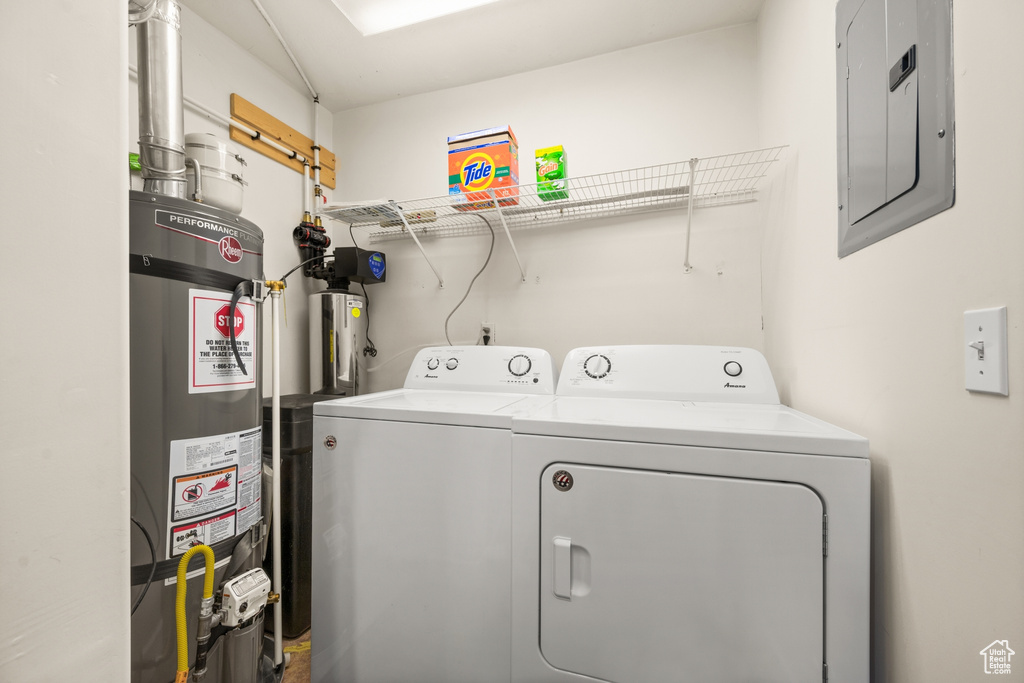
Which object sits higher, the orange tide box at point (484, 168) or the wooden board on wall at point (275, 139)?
the wooden board on wall at point (275, 139)

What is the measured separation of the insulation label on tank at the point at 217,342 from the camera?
0.98 meters

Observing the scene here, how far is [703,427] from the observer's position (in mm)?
832

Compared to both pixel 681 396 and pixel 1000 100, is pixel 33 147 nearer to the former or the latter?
pixel 1000 100

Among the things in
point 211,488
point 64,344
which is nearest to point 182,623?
point 211,488

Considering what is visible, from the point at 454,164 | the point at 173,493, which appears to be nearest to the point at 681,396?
the point at 454,164

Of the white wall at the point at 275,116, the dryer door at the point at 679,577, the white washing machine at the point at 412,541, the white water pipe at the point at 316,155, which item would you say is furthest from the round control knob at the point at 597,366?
the white water pipe at the point at 316,155

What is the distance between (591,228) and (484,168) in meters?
0.55

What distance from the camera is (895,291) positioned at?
28.9 inches

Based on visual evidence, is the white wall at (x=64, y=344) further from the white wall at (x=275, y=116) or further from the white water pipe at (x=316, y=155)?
the white water pipe at (x=316, y=155)

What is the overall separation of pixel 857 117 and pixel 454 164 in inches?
50.2

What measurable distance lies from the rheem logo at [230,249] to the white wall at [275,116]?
0.75 meters

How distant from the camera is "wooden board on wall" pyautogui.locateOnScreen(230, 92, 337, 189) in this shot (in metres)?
1.69

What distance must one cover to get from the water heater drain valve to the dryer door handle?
2.70 ft

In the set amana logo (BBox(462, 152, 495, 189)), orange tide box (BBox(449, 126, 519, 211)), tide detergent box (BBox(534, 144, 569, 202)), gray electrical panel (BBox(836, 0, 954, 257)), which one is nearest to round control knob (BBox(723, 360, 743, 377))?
gray electrical panel (BBox(836, 0, 954, 257))
